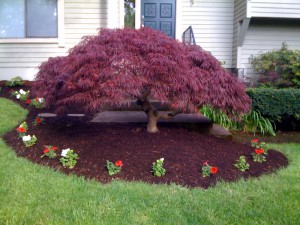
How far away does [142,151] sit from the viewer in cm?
528

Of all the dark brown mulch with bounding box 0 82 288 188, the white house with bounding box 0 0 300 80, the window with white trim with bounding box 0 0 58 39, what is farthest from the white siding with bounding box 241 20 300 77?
the dark brown mulch with bounding box 0 82 288 188

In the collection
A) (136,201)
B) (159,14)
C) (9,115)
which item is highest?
(159,14)

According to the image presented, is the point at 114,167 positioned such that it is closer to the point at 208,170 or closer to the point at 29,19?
the point at 208,170

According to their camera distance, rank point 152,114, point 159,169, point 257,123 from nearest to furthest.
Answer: point 159,169
point 152,114
point 257,123

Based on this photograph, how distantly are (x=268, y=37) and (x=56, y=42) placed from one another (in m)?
6.09

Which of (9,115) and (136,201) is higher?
(9,115)

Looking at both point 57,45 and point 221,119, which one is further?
point 57,45

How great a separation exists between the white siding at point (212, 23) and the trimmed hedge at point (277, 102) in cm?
359

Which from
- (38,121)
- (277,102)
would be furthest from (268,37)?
(38,121)

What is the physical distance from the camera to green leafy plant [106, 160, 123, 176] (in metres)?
4.72

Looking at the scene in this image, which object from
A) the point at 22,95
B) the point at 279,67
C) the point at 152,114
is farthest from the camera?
the point at 279,67

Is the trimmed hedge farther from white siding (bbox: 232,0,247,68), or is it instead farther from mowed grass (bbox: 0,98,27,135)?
mowed grass (bbox: 0,98,27,135)

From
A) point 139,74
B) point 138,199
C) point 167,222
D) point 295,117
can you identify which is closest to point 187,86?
point 139,74

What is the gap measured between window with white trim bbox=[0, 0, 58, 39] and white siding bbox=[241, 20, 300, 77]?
217 inches
